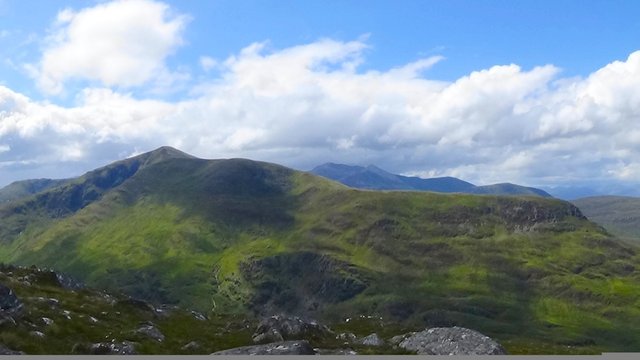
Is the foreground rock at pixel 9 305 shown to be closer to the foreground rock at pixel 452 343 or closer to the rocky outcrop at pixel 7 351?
the rocky outcrop at pixel 7 351

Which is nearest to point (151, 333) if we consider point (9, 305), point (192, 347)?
point (192, 347)

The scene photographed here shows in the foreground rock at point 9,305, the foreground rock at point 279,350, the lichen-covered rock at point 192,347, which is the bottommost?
the lichen-covered rock at point 192,347

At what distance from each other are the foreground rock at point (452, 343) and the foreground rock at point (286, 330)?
1149 cm

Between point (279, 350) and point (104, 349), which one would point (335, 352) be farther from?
point (104, 349)

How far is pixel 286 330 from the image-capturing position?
218ft

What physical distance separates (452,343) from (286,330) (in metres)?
19.7

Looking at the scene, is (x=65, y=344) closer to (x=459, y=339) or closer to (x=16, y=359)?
(x=16, y=359)

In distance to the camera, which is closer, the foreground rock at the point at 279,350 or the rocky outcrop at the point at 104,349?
the foreground rock at the point at 279,350

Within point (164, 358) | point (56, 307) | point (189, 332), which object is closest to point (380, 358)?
point (164, 358)

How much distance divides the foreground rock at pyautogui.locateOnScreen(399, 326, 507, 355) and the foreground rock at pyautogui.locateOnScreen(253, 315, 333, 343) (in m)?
11.5

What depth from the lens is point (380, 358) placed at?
146 ft

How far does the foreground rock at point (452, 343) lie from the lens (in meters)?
53.8

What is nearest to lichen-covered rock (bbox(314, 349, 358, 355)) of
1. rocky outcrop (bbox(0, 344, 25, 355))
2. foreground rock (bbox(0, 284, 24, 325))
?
rocky outcrop (bbox(0, 344, 25, 355))

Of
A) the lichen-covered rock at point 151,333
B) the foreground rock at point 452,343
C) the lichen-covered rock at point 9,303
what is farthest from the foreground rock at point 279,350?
the lichen-covered rock at point 9,303
